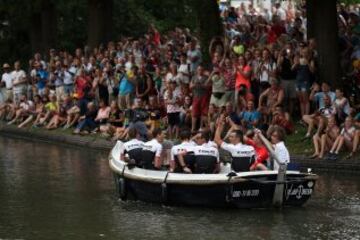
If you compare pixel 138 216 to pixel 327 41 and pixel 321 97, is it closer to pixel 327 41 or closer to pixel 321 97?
pixel 321 97

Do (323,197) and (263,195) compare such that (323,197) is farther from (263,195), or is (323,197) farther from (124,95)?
(124,95)

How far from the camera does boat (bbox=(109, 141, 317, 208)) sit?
20578 millimetres

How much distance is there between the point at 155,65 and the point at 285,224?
58.7 ft

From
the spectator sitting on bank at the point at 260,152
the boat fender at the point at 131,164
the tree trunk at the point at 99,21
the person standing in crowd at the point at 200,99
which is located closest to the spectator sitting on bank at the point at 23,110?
the tree trunk at the point at 99,21

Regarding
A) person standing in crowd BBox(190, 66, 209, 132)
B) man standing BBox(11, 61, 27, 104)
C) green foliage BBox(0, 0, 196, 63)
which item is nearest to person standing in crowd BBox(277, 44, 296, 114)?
person standing in crowd BBox(190, 66, 209, 132)

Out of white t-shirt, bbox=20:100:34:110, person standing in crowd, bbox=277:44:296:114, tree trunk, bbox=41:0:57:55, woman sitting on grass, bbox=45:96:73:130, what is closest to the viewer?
person standing in crowd, bbox=277:44:296:114

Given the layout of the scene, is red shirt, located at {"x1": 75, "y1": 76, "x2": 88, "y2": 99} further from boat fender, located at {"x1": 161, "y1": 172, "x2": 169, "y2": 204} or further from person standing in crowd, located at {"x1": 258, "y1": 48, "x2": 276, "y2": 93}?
boat fender, located at {"x1": 161, "y1": 172, "x2": 169, "y2": 204}

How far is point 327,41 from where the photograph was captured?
30.4 m

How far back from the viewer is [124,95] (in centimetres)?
3509

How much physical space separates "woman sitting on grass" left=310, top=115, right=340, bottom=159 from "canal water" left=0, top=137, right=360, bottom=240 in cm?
109

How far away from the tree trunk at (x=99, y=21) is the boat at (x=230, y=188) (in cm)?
2152

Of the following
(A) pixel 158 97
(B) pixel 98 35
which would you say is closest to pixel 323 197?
(A) pixel 158 97

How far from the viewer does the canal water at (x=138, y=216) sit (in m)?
18.8

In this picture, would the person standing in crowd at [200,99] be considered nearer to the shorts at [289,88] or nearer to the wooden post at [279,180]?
the shorts at [289,88]
